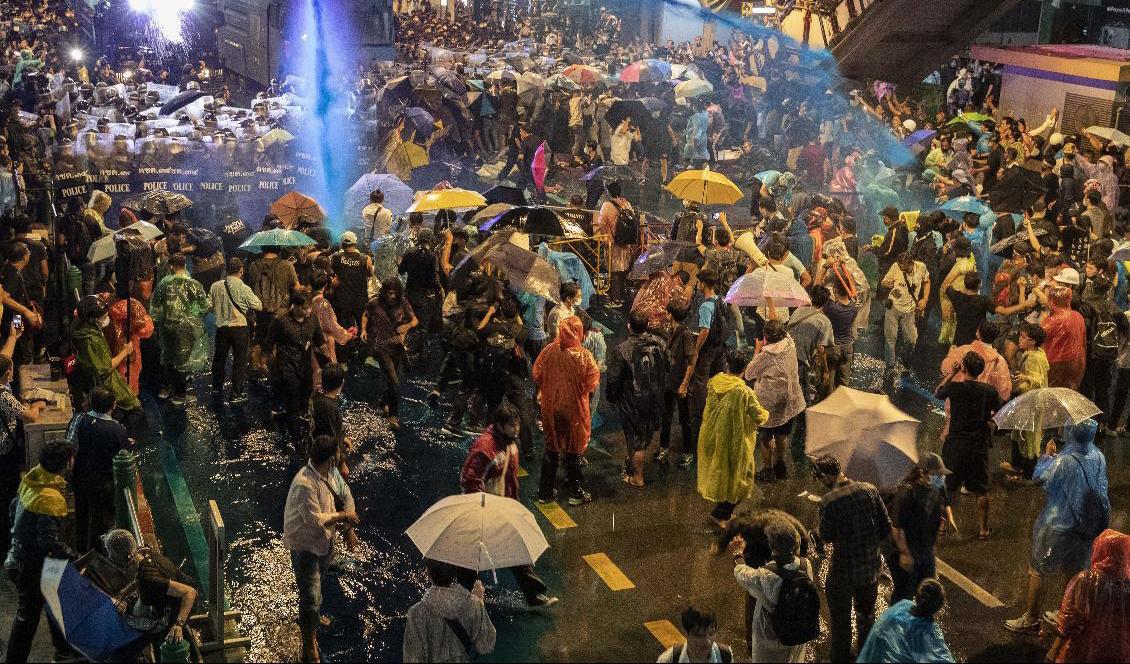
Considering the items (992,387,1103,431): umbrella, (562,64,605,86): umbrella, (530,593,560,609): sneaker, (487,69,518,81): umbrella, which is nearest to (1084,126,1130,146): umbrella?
(562,64,605,86): umbrella

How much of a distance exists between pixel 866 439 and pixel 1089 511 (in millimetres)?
1561

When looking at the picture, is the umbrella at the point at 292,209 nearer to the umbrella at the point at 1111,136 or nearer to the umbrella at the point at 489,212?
the umbrella at the point at 489,212

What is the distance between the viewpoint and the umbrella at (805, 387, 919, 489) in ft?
28.8

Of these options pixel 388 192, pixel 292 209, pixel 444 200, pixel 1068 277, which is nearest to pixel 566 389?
pixel 444 200

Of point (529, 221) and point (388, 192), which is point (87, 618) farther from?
point (388, 192)

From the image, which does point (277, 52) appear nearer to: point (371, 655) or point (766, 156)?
point (766, 156)

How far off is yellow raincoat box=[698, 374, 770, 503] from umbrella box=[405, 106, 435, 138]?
15556 mm

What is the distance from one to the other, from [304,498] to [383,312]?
436cm

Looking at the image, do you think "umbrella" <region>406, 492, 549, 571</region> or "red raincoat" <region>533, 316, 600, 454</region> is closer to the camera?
"umbrella" <region>406, 492, 549, 571</region>

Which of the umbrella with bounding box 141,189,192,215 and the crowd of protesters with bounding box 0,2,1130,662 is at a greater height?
the umbrella with bounding box 141,189,192,215

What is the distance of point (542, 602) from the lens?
9.16m

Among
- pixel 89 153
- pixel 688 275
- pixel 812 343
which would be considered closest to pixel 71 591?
pixel 812 343

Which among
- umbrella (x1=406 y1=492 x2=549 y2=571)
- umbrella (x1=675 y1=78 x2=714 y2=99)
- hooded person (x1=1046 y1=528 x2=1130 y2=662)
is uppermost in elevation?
umbrella (x1=675 y1=78 x2=714 y2=99)

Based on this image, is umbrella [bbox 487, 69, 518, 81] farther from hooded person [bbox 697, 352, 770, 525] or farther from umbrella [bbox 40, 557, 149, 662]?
umbrella [bbox 40, 557, 149, 662]
